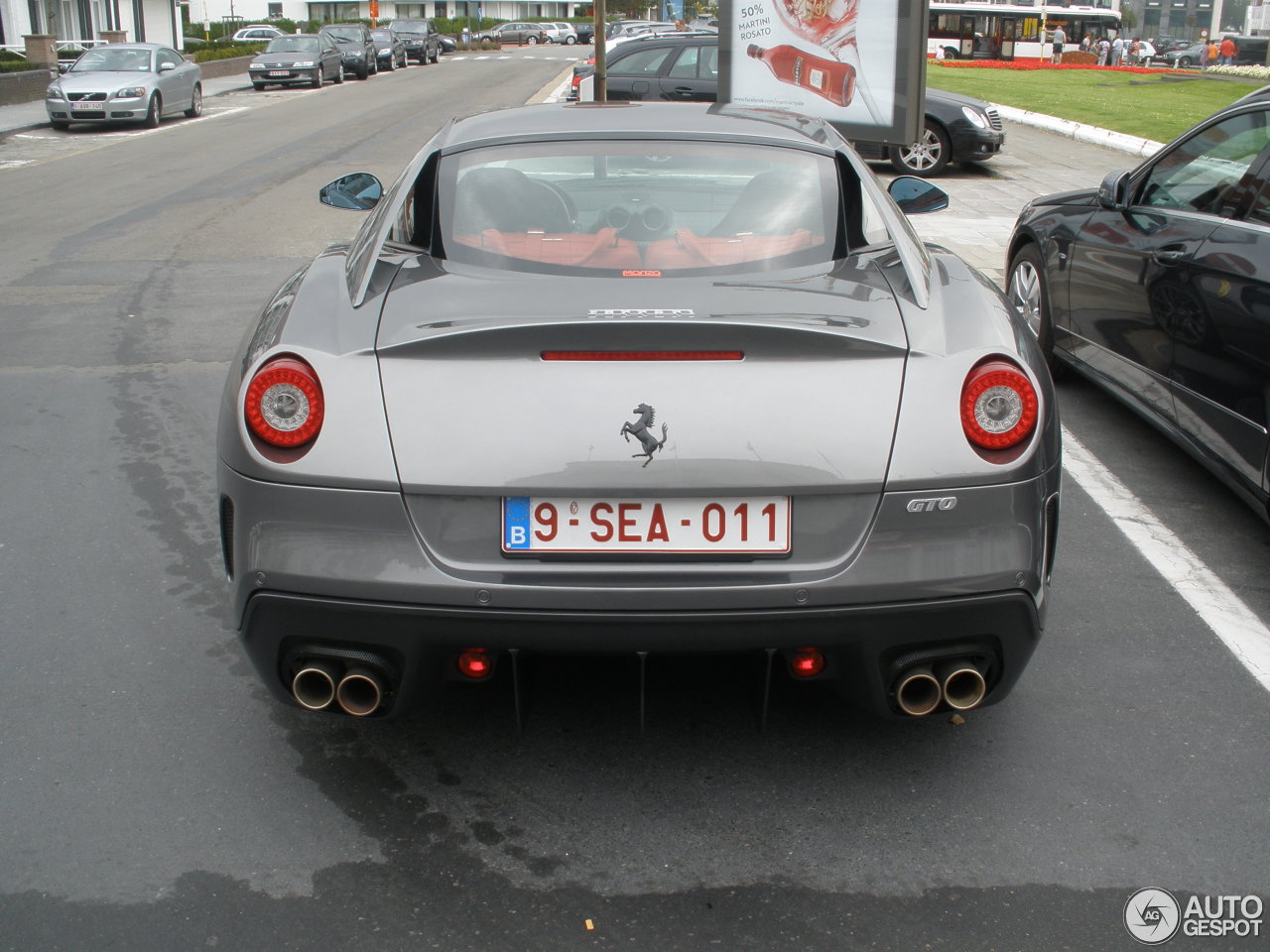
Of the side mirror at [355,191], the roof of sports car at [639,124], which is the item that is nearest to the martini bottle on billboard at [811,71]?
the side mirror at [355,191]

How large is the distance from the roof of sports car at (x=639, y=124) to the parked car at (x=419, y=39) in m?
56.7

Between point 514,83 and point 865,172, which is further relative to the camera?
point 514,83

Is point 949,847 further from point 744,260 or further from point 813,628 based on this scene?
point 744,260

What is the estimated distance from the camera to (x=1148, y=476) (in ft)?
18.7

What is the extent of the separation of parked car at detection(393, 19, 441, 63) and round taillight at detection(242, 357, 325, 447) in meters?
58.2

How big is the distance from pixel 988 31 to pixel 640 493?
62108 mm

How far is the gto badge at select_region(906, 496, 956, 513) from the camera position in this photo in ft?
9.31

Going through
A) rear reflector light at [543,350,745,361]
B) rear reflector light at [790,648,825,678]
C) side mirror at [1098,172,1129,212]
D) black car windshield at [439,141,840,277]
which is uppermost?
black car windshield at [439,141,840,277]

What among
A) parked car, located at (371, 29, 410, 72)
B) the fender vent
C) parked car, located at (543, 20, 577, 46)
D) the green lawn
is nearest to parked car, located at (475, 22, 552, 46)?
parked car, located at (543, 20, 577, 46)

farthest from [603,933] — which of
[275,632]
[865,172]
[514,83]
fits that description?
[514,83]

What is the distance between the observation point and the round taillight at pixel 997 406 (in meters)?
2.90

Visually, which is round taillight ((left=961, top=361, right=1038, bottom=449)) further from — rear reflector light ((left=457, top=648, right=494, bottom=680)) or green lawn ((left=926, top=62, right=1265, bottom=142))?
green lawn ((left=926, top=62, right=1265, bottom=142))

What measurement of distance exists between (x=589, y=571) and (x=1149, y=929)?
→ 1.29 meters

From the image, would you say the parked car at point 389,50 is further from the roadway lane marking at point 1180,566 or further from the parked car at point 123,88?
the roadway lane marking at point 1180,566
